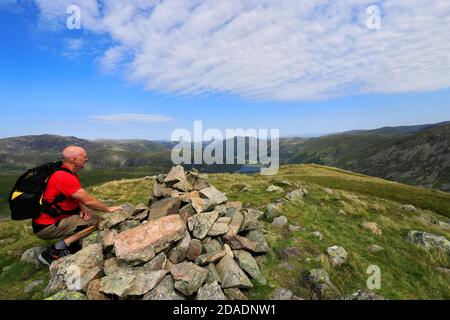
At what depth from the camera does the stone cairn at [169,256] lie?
34.5 feet

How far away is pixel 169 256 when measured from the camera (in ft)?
39.9

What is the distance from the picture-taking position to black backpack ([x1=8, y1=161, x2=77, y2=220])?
12008mm

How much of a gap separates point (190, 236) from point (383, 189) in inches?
2011

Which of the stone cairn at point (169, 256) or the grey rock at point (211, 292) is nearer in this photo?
the grey rock at point (211, 292)

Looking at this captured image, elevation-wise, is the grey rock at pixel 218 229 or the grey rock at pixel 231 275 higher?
the grey rock at pixel 218 229

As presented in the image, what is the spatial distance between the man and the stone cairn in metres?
0.71

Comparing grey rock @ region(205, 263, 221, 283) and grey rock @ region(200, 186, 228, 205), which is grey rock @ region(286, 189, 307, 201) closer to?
grey rock @ region(200, 186, 228, 205)

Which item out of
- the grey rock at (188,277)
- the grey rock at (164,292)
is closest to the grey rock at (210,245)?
the grey rock at (188,277)

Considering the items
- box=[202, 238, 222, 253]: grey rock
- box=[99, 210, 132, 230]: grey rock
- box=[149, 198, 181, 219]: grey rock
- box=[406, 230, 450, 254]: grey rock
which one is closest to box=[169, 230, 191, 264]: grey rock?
box=[202, 238, 222, 253]: grey rock

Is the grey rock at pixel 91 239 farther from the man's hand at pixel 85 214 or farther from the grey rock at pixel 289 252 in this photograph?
the grey rock at pixel 289 252

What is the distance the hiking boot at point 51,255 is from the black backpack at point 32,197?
1.75 meters

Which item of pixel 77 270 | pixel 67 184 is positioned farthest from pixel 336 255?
pixel 67 184

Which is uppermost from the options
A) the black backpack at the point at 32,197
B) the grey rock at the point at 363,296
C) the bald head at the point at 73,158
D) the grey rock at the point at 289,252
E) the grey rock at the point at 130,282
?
the bald head at the point at 73,158
